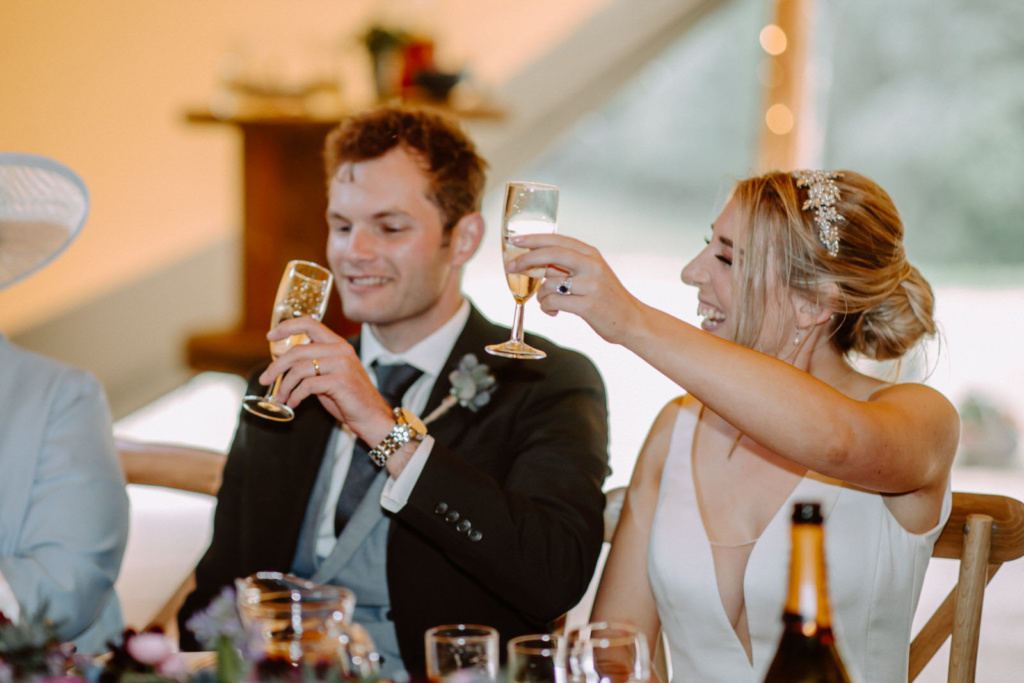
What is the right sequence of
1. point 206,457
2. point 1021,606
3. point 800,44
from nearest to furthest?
1. point 206,457
2. point 1021,606
3. point 800,44

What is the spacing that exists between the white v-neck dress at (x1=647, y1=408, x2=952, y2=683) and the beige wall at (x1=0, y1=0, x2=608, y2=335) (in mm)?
4496

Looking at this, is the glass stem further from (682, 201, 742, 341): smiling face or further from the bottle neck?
the bottle neck

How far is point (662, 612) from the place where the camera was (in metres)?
1.85

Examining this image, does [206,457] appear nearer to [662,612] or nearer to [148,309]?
[662,612]

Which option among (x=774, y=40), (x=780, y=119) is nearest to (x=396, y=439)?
(x=780, y=119)

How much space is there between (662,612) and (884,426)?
0.58 meters

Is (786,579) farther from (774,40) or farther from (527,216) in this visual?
(774,40)

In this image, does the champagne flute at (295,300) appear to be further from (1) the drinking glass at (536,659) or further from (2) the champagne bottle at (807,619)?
(2) the champagne bottle at (807,619)

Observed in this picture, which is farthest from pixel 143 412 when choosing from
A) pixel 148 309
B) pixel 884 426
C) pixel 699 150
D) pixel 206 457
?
pixel 884 426

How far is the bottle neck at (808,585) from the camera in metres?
0.85

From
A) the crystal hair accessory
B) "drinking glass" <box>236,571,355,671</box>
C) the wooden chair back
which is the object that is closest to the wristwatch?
"drinking glass" <box>236,571,355,671</box>

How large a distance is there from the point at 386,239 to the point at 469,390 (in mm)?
377

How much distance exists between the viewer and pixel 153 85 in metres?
5.93

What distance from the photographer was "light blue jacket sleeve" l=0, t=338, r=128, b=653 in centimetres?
173
